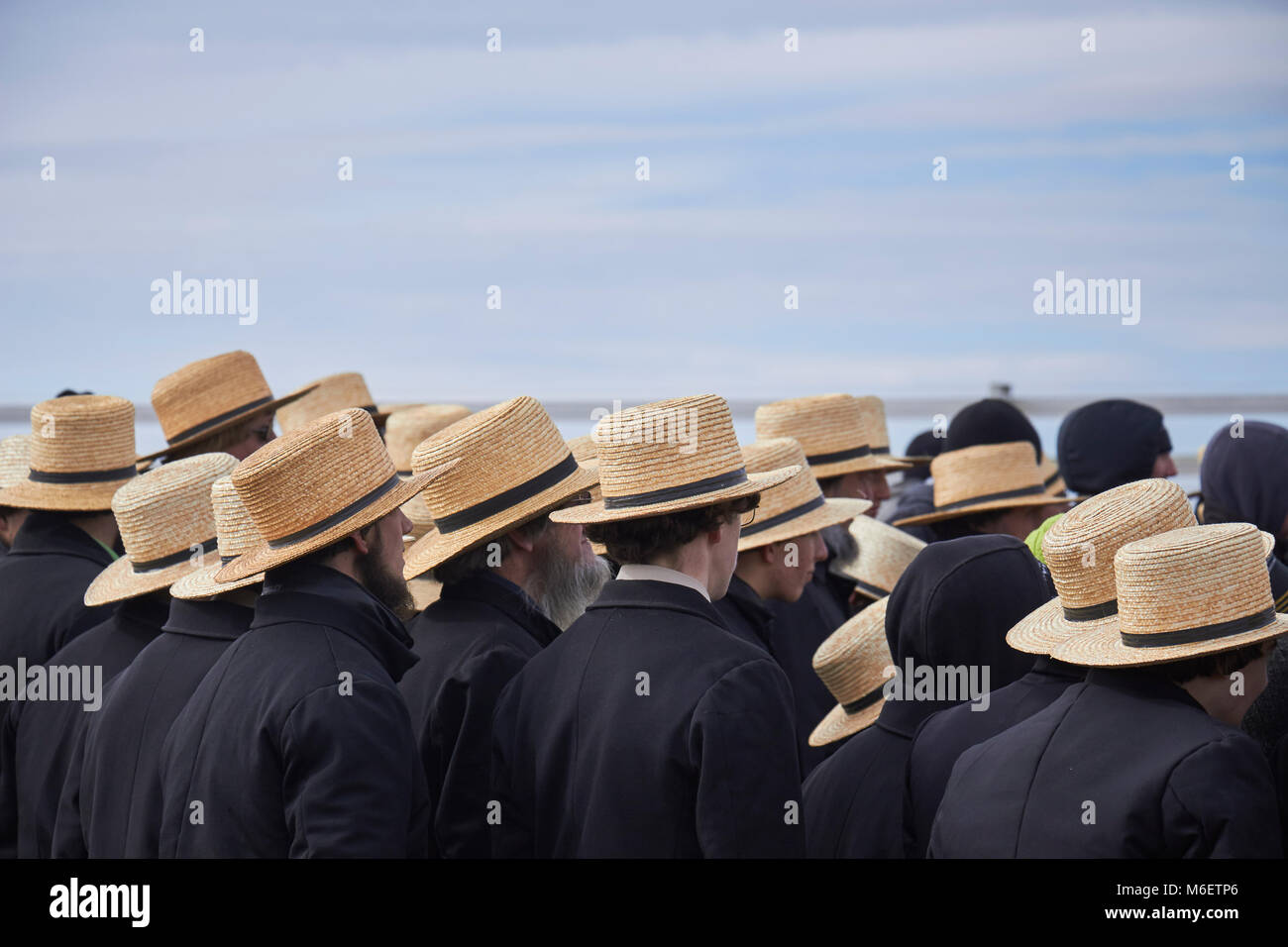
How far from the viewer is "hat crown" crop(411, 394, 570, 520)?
118 inches

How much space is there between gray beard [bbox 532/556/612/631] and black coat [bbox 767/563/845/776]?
0.86 metres

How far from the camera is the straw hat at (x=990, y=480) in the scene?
4941 mm

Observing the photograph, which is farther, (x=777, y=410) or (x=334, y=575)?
(x=777, y=410)

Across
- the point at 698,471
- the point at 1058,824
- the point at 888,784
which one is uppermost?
the point at 698,471

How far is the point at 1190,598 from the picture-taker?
83.7 inches

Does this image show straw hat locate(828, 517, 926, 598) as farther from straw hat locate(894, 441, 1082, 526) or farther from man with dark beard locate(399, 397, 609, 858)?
man with dark beard locate(399, 397, 609, 858)

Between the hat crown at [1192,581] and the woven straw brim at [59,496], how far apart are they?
2.95 m

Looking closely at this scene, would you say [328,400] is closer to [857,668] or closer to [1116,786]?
[857,668]

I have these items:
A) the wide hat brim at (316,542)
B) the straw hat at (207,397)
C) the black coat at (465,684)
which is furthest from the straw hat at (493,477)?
the straw hat at (207,397)

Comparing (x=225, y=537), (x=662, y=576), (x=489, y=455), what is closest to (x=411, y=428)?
(x=489, y=455)
